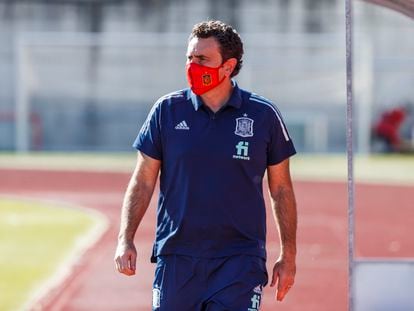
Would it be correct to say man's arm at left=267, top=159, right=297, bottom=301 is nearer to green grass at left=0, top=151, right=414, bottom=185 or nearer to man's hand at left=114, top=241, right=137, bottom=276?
man's hand at left=114, top=241, right=137, bottom=276

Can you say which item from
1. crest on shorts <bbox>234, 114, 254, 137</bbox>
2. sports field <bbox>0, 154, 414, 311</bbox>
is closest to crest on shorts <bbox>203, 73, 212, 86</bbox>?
crest on shorts <bbox>234, 114, 254, 137</bbox>

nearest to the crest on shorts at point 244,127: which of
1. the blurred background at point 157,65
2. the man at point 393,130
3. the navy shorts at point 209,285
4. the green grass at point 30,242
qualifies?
the navy shorts at point 209,285

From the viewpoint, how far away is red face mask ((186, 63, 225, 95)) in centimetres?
530

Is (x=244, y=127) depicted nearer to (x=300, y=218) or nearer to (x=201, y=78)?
(x=201, y=78)

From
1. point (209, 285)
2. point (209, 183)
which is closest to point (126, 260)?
point (209, 285)

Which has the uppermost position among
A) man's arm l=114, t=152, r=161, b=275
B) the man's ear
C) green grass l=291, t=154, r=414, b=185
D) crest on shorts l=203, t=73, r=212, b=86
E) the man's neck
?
the man's ear

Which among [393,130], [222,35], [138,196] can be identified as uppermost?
[222,35]

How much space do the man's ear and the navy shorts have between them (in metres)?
0.91

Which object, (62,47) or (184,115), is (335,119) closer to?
(62,47)

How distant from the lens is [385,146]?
37281 mm

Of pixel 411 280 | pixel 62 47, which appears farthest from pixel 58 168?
pixel 411 280

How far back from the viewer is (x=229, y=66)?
17.8ft

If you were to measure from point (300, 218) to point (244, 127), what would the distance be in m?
12.0

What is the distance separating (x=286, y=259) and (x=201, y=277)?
0.53 metres
